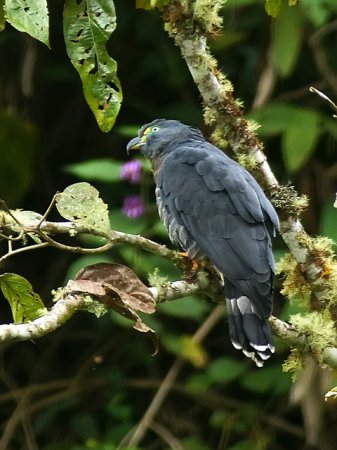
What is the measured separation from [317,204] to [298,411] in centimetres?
111

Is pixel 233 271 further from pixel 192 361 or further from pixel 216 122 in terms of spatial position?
pixel 192 361

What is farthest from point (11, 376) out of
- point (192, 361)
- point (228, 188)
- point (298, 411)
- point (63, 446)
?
point (228, 188)

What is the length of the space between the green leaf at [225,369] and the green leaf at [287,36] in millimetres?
1422

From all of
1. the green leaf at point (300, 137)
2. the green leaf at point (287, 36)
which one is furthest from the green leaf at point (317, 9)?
the green leaf at point (300, 137)

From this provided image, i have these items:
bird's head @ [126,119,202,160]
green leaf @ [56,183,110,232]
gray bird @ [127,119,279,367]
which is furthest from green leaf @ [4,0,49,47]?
bird's head @ [126,119,202,160]

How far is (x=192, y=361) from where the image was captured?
15.0 feet

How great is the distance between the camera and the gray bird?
113 inches

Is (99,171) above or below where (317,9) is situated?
below

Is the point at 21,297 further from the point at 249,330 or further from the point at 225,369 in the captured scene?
the point at 225,369

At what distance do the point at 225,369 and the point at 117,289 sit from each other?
7.41 feet

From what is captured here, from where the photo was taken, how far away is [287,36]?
3936 mm

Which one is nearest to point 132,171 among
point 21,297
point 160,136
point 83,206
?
point 160,136

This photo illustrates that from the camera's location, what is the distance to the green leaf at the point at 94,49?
233cm

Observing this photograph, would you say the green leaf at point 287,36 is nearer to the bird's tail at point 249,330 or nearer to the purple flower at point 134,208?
the purple flower at point 134,208
